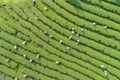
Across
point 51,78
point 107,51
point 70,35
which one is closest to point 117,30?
point 107,51

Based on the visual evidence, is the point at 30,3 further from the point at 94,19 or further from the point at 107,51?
the point at 107,51

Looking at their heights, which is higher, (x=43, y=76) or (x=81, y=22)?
(x=81, y=22)

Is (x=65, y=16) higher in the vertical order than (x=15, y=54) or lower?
higher

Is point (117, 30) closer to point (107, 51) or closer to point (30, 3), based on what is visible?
point (107, 51)

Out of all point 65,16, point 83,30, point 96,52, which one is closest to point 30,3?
point 65,16

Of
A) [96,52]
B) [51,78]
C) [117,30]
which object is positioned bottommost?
[51,78]
